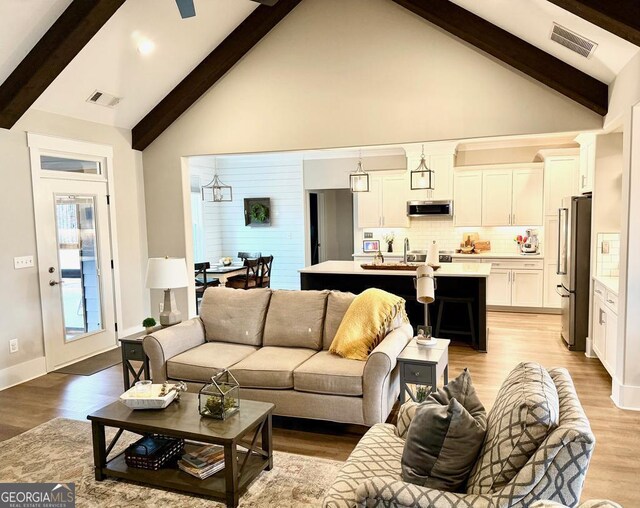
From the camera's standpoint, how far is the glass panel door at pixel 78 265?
5.34 m

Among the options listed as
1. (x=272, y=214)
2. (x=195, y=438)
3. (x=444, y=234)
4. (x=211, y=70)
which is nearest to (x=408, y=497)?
(x=195, y=438)

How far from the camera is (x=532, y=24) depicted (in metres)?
4.11

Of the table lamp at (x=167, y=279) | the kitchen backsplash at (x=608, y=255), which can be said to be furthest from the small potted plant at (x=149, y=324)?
the kitchen backsplash at (x=608, y=255)

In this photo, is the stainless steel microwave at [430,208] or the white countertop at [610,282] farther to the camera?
the stainless steel microwave at [430,208]

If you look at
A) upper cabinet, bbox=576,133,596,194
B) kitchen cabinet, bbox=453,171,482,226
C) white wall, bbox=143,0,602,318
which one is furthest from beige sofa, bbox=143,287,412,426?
kitchen cabinet, bbox=453,171,482,226

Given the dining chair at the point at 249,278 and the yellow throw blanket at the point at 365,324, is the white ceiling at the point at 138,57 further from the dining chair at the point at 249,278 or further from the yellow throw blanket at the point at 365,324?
the yellow throw blanket at the point at 365,324

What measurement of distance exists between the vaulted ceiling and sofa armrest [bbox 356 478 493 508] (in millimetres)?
2954

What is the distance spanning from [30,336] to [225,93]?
136 inches

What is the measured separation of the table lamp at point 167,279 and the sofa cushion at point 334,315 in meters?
1.26

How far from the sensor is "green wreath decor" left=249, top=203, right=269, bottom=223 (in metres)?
9.84

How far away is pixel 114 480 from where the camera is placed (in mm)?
2967

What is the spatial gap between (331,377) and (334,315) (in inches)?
28.1

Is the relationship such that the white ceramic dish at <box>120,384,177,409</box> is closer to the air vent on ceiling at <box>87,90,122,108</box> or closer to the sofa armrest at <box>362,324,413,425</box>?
the sofa armrest at <box>362,324,413,425</box>

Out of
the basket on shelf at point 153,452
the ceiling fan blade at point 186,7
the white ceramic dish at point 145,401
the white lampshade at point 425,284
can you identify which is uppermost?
the ceiling fan blade at point 186,7
